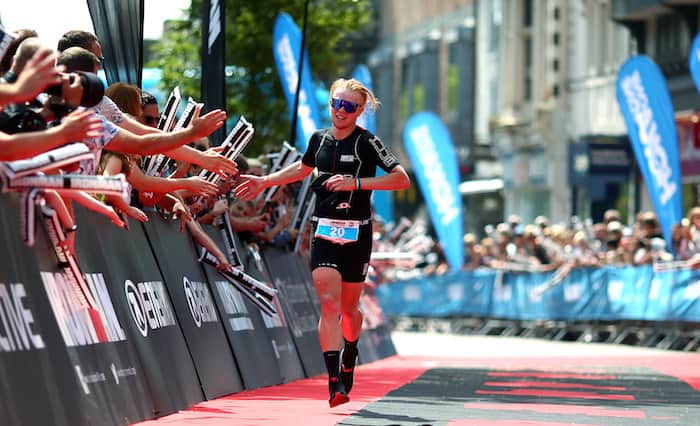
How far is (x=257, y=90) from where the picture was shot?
30.0m

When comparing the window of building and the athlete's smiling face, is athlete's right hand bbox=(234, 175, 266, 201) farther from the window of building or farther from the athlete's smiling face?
the window of building

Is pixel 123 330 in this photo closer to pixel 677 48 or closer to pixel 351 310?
pixel 351 310

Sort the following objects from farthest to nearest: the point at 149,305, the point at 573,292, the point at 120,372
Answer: the point at 573,292 → the point at 149,305 → the point at 120,372

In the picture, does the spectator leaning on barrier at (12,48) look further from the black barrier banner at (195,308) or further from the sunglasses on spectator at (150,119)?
the sunglasses on spectator at (150,119)

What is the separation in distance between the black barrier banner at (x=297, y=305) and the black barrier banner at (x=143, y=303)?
4362 mm

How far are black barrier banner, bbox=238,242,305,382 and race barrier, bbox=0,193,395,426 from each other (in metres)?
0.03

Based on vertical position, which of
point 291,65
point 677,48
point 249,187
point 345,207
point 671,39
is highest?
point 671,39

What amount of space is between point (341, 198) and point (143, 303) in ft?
5.12

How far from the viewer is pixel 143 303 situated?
10.0 meters

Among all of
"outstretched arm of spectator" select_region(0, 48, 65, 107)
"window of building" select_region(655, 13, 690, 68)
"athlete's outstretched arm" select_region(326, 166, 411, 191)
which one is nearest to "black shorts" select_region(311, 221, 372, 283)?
"athlete's outstretched arm" select_region(326, 166, 411, 191)

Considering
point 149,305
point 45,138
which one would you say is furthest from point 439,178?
point 45,138

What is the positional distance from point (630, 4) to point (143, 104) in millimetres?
34365

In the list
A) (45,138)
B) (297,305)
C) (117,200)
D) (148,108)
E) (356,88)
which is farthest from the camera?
(297,305)

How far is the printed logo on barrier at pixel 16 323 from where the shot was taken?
759 centimetres
